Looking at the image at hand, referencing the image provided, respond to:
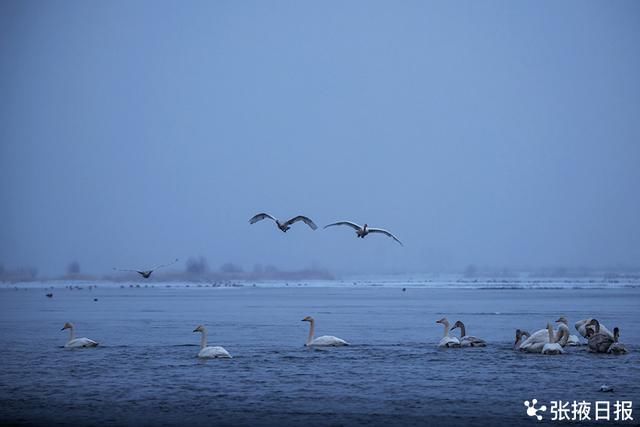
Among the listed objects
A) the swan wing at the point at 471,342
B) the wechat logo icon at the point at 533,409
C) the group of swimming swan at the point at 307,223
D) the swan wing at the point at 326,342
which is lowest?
the wechat logo icon at the point at 533,409

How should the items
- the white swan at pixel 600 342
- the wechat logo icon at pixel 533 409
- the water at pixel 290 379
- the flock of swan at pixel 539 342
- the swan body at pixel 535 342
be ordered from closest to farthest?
1. the wechat logo icon at pixel 533 409
2. the water at pixel 290 379
3. the flock of swan at pixel 539 342
4. the white swan at pixel 600 342
5. the swan body at pixel 535 342

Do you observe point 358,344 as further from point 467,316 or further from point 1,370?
point 467,316

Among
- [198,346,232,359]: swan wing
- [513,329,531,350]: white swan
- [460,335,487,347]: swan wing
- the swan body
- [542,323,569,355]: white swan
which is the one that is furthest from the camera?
[460,335,487,347]: swan wing

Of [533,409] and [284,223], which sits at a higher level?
[284,223]

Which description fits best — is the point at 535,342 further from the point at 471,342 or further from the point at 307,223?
the point at 307,223

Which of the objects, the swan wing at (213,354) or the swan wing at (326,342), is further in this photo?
the swan wing at (326,342)

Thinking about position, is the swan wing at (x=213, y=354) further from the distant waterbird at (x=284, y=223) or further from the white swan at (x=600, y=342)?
the white swan at (x=600, y=342)

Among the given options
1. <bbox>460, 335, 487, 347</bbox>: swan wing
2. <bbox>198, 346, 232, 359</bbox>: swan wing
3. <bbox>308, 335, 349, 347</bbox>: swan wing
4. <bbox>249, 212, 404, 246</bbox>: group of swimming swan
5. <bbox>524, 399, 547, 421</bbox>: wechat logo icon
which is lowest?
<bbox>524, 399, 547, 421</bbox>: wechat logo icon

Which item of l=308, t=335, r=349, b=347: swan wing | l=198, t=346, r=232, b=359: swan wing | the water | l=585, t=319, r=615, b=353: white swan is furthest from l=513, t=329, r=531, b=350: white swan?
l=198, t=346, r=232, b=359: swan wing

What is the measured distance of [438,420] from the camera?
14.7 m

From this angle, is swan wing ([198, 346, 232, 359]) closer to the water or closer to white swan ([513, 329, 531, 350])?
the water

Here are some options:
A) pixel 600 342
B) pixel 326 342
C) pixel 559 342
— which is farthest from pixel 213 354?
pixel 600 342

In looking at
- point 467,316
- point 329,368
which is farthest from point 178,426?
point 467,316

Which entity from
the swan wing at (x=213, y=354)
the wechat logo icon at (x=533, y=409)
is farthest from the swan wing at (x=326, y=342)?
the wechat logo icon at (x=533, y=409)
